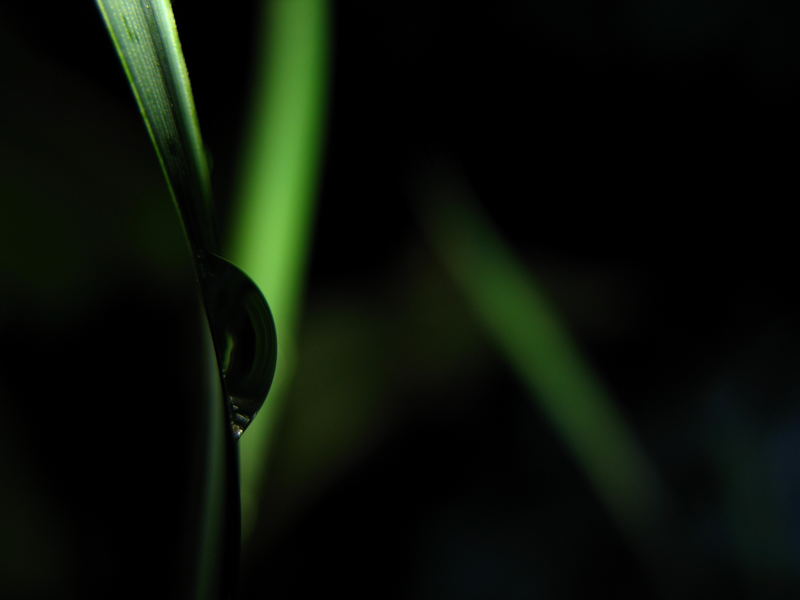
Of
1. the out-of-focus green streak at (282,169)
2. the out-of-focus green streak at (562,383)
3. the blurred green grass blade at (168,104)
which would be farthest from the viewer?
the out-of-focus green streak at (562,383)

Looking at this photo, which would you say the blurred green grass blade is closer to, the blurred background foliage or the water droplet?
the water droplet

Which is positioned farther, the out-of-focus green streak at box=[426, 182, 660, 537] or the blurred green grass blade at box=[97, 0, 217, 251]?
the out-of-focus green streak at box=[426, 182, 660, 537]

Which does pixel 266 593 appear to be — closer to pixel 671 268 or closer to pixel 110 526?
pixel 110 526

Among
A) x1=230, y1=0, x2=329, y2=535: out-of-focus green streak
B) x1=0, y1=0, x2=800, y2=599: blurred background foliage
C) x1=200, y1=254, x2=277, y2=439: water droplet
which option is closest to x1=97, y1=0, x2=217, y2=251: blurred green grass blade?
x1=200, y1=254, x2=277, y2=439: water droplet


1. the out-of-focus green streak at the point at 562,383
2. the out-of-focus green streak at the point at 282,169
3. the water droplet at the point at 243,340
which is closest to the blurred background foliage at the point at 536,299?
the out-of-focus green streak at the point at 562,383

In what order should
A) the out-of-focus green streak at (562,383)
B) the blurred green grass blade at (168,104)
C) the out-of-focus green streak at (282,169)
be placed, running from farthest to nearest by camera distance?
the out-of-focus green streak at (562,383)
the out-of-focus green streak at (282,169)
the blurred green grass blade at (168,104)

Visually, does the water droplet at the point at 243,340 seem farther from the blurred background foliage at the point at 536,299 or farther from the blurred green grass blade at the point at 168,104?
the blurred background foliage at the point at 536,299
